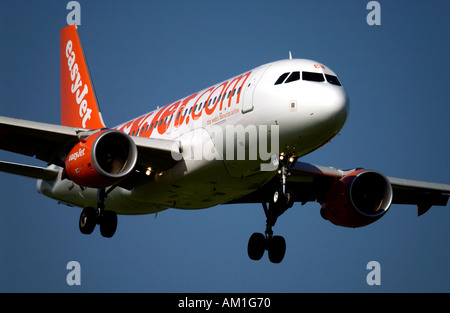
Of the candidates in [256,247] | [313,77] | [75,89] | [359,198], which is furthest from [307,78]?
[75,89]

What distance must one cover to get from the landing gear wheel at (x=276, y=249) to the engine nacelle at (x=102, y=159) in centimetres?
691

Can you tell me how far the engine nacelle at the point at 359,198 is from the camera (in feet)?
105

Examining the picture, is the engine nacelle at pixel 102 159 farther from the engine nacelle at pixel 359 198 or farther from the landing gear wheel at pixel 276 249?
the engine nacelle at pixel 359 198

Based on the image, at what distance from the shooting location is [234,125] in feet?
86.6

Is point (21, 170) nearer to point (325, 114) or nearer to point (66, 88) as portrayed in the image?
point (66, 88)

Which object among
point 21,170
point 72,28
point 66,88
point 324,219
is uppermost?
point 72,28

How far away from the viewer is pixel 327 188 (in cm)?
3331

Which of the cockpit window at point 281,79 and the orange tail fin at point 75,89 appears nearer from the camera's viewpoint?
the cockpit window at point 281,79

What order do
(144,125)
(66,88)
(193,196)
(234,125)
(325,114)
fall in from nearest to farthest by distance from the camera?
1. (325,114)
2. (234,125)
3. (193,196)
4. (144,125)
5. (66,88)

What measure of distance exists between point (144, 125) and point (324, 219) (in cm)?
811

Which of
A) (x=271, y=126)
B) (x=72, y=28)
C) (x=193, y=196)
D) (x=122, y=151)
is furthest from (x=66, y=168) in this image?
(x=72, y=28)

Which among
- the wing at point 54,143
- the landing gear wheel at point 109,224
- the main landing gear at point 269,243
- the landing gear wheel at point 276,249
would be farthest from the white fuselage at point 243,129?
the landing gear wheel at point 276,249

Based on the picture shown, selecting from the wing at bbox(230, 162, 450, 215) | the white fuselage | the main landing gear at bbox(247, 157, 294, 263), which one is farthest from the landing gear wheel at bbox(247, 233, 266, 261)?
the white fuselage

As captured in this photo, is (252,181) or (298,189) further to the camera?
(298,189)
